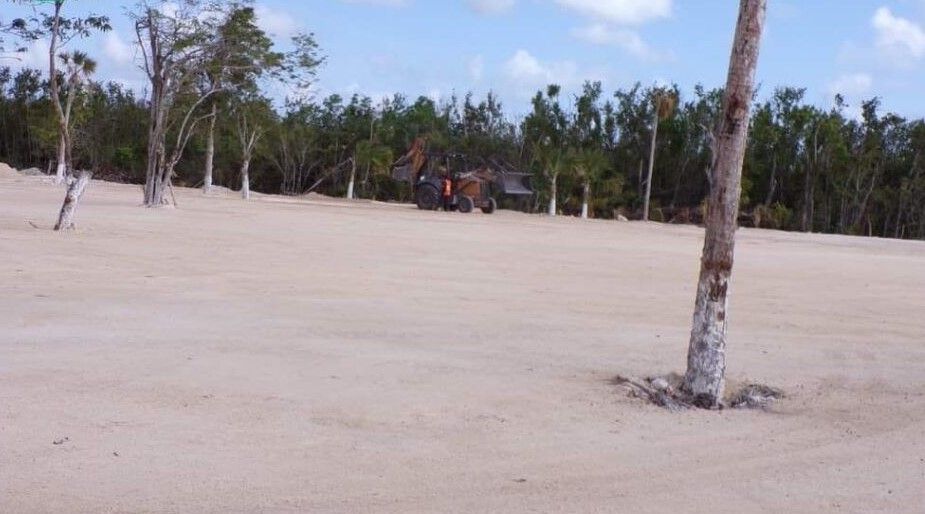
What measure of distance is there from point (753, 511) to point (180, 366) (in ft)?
14.1

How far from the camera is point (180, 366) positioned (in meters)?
8.17

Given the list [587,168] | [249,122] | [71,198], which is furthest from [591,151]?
[71,198]

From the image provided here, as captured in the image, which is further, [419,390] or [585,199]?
[585,199]

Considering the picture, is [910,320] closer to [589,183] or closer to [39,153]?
[589,183]

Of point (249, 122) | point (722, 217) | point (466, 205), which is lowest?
point (466, 205)

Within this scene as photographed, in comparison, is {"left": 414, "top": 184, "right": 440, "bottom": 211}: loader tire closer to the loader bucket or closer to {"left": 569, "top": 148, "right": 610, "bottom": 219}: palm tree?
the loader bucket

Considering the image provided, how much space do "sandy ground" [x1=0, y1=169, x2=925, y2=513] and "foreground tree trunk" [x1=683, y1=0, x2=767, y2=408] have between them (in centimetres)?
42

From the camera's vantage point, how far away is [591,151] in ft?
157

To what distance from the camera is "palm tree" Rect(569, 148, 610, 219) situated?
4503 centimetres

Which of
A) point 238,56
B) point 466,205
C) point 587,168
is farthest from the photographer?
point 587,168

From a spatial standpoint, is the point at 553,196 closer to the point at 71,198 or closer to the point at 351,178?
the point at 351,178

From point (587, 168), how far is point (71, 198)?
2917 cm

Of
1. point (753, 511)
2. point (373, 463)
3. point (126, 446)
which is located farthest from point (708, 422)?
point (126, 446)

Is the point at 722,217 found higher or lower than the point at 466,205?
higher
